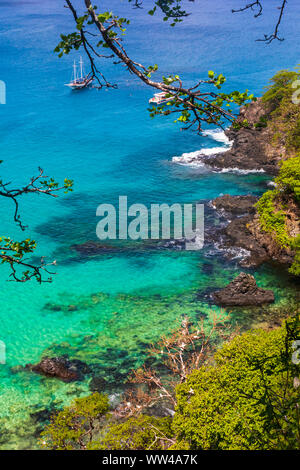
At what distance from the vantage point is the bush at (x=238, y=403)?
48.2 ft

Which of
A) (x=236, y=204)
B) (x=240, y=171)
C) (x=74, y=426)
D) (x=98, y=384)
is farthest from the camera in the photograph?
(x=240, y=171)

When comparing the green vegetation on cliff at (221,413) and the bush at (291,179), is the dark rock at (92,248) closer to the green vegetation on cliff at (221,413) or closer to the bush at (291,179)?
the bush at (291,179)

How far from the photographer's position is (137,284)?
32.7 m

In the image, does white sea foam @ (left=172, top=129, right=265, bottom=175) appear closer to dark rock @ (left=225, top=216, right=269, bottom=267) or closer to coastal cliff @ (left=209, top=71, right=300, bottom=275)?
coastal cliff @ (left=209, top=71, right=300, bottom=275)

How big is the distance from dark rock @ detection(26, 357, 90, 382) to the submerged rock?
973 cm

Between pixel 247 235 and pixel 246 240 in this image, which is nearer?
pixel 246 240

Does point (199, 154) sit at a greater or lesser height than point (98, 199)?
greater

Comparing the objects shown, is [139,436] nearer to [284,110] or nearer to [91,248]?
[91,248]

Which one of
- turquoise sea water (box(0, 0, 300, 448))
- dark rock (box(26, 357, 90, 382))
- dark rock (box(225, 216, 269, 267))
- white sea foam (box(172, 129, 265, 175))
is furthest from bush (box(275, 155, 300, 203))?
dark rock (box(26, 357, 90, 382))

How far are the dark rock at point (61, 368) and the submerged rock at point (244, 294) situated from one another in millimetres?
9731

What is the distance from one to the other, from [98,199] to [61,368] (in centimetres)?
2522

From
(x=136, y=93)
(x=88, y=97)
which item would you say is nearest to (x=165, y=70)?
(x=136, y=93)

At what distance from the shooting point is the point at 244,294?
95.6ft

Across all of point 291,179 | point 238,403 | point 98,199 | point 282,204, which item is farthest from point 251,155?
point 238,403
